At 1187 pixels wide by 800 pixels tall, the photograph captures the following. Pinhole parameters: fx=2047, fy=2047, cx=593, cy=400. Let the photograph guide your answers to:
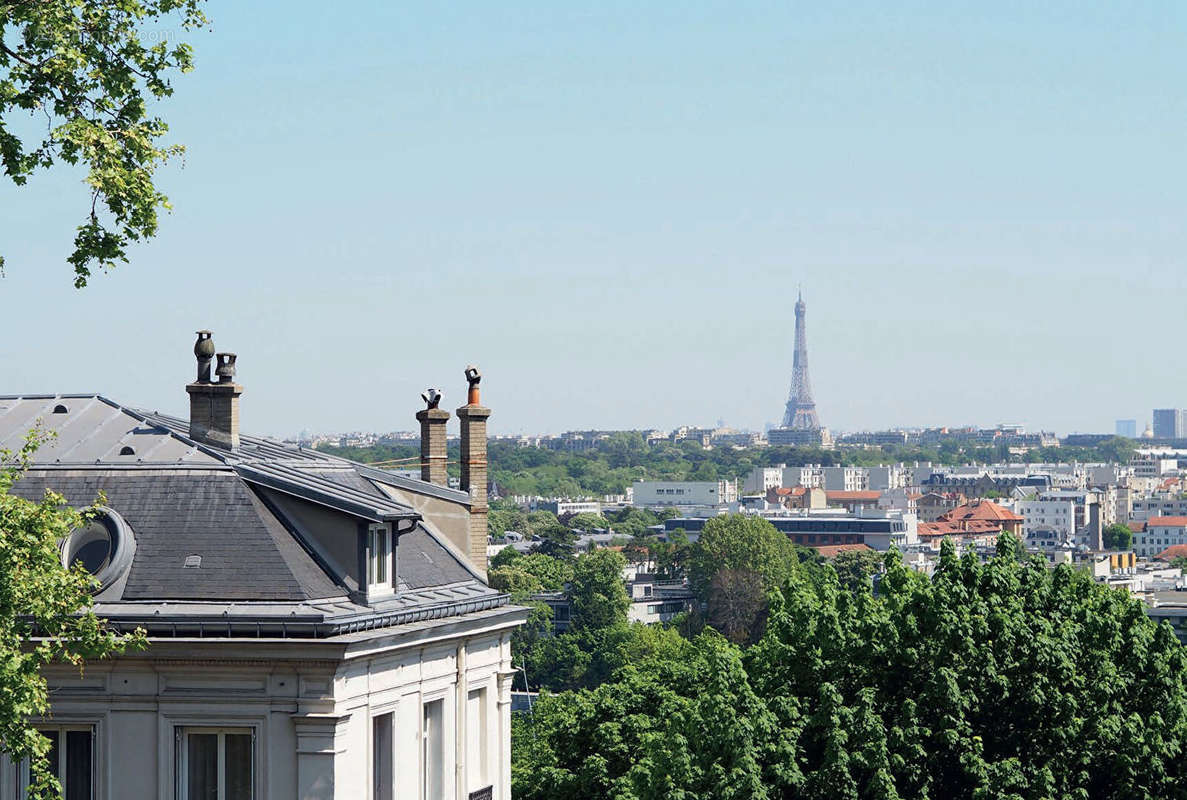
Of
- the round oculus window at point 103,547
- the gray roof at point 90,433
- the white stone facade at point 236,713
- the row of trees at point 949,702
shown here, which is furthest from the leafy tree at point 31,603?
the row of trees at point 949,702

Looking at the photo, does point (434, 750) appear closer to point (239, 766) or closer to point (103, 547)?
point (239, 766)

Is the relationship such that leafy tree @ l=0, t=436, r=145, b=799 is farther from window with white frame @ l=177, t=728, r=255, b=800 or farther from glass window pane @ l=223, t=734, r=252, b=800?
glass window pane @ l=223, t=734, r=252, b=800

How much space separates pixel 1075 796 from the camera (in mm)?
35969

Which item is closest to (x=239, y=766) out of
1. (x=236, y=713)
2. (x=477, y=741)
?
(x=236, y=713)

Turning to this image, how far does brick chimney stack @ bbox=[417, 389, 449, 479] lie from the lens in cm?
3766

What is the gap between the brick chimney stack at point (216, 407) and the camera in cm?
3222

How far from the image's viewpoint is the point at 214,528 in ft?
93.4

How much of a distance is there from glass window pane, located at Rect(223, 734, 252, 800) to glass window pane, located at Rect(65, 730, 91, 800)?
6.39ft

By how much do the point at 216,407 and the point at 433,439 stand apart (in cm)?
627

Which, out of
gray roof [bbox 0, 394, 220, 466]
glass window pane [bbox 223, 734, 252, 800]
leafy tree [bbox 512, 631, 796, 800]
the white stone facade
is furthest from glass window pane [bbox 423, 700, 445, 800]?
leafy tree [bbox 512, 631, 796, 800]

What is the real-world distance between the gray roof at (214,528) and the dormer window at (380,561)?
243 millimetres

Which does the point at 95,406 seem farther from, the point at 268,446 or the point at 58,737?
the point at 58,737

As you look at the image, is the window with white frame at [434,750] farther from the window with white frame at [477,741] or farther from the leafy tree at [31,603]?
the leafy tree at [31,603]

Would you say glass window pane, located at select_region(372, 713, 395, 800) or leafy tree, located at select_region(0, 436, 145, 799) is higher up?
leafy tree, located at select_region(0, 436, 145, 799)
